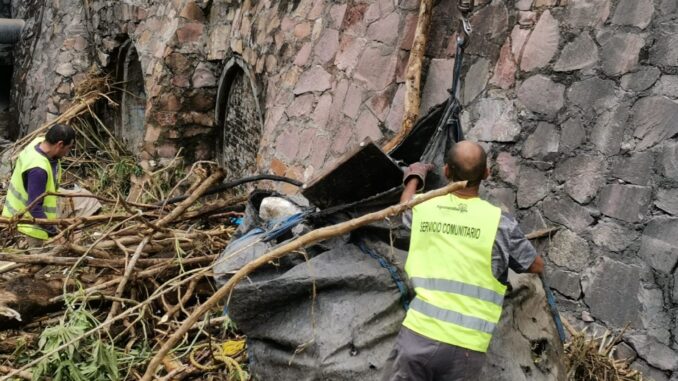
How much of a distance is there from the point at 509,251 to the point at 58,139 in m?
3.42

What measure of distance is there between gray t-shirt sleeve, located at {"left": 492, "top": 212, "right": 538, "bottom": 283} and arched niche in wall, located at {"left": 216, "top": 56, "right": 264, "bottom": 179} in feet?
12.6

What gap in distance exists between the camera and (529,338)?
2.77 metres

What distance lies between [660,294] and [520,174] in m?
0.94

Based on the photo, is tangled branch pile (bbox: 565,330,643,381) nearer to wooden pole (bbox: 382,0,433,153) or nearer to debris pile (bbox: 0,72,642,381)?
debris pile (bbox: 0,72,642,381)

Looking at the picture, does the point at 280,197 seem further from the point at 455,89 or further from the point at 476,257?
the point at 476,257

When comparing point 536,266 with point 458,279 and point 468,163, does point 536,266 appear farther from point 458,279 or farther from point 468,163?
point 468,163

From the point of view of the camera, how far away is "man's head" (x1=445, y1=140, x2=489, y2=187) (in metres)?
2.44

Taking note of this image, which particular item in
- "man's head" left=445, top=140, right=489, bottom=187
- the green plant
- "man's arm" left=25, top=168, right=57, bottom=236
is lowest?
the green plant

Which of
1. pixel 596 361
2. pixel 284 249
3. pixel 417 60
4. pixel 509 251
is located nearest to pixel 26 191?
pixel 417 60

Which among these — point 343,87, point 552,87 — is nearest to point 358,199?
point 552,87

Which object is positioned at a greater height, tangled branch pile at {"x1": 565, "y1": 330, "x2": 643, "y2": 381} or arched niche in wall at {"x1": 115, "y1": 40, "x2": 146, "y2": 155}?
tangled branch pile at {"x1": 565, "y1": 330, "x2": 643, "y2": 381}

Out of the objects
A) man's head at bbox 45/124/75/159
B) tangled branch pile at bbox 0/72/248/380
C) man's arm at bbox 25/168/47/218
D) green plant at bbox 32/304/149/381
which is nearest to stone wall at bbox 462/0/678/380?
tangled branch pile at bbox 0/72/248/380

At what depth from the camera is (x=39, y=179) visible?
15.2 ft

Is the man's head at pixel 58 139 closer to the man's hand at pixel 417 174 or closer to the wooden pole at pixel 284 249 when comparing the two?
the wooden pole at pixel 284 249
